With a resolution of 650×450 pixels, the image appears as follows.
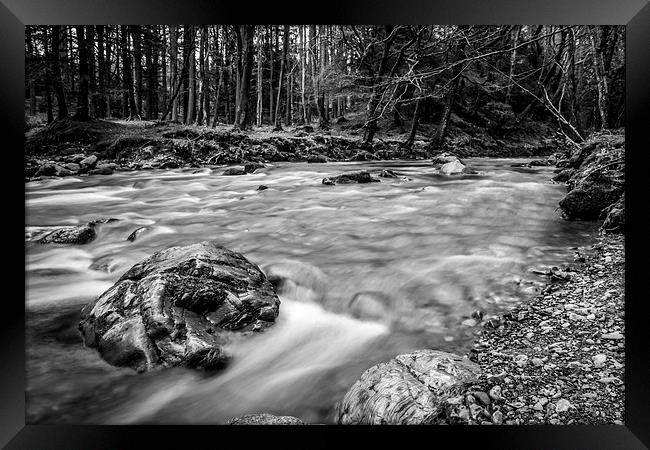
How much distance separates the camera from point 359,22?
5.80 feet

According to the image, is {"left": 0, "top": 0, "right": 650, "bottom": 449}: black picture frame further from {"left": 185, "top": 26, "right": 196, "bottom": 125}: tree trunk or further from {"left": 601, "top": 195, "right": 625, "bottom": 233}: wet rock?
{"left": 185, "top": 26, "right": 196, "bottom": 125}: tree trunk

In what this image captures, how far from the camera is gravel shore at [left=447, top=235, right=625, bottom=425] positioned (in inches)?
64.6

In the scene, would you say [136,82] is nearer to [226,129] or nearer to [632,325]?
[226,129]

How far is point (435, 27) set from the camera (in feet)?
6.77

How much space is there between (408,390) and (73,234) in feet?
6.98

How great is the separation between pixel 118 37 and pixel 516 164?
2.80 m

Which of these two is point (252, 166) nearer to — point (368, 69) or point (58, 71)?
point (368, 69)

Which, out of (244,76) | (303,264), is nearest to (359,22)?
(303,264)

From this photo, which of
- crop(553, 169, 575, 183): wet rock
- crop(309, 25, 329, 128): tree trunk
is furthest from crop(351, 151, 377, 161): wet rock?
crop(553, 169, 575, 183): wet rock

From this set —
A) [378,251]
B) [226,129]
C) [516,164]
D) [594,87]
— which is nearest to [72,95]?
[226,129]

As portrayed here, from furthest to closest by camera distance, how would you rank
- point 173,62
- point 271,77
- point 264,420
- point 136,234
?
1. point 271,77
2. point 173,62
3. point 136,234
4. point 264,420

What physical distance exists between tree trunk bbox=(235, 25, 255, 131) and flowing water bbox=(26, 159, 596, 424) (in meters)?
0.99

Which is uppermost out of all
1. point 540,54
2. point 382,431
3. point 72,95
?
point 540,54

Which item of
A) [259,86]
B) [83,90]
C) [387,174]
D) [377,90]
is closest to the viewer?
[83,90]
